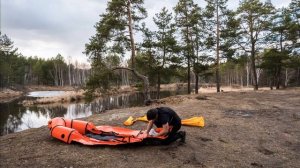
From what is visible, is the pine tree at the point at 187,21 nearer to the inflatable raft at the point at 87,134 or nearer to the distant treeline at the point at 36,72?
the inflatable raft at the point at 87,134

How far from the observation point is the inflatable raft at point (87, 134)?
940cm

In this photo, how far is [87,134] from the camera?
1045 centimetres

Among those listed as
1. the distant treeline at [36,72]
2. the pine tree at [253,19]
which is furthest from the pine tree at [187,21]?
the distant treeline at [36,72]

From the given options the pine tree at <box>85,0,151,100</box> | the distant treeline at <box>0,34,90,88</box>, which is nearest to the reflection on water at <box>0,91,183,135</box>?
the pine tree at <box>85,0,151,100</box>

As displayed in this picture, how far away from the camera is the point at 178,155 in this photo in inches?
352

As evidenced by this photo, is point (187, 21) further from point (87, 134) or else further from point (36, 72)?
point (36, 72)

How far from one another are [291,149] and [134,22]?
1686 cm

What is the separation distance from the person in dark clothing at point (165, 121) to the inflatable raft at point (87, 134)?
245 mm

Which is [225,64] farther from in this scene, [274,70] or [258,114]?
[258,114]

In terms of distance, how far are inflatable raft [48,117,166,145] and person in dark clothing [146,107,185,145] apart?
245 mm

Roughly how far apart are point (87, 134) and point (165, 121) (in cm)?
279

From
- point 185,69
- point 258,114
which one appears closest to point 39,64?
point 185,69

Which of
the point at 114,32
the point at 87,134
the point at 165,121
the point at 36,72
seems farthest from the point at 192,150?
the point at 36,72

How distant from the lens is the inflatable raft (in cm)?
940
